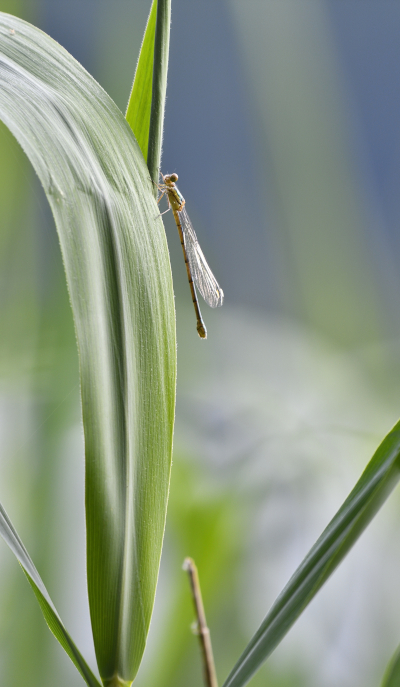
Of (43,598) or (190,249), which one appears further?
(190,249)

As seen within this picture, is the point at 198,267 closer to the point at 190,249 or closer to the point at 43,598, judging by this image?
the point at 190,249

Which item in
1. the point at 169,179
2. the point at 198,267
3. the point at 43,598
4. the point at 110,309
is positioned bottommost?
the point at 43,598

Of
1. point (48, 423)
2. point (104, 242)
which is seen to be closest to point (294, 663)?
point (48, 423)

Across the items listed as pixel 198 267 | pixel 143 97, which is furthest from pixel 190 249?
pixel 143 97

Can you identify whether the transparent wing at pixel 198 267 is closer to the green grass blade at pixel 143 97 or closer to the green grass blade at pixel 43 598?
the green grass blade at pixel 143 97

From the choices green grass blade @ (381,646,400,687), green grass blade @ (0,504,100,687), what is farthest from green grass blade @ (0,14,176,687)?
green grass blade @ (381,646,400,687)

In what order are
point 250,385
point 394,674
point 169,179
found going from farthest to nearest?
point 250,385 → point 169,179 → point 394,674

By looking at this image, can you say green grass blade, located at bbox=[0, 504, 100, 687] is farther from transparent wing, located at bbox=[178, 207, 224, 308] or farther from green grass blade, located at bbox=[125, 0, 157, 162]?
transparent wing, located at bbox=[178, 207, 224, 308]

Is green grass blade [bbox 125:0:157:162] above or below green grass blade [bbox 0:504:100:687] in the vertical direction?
above
